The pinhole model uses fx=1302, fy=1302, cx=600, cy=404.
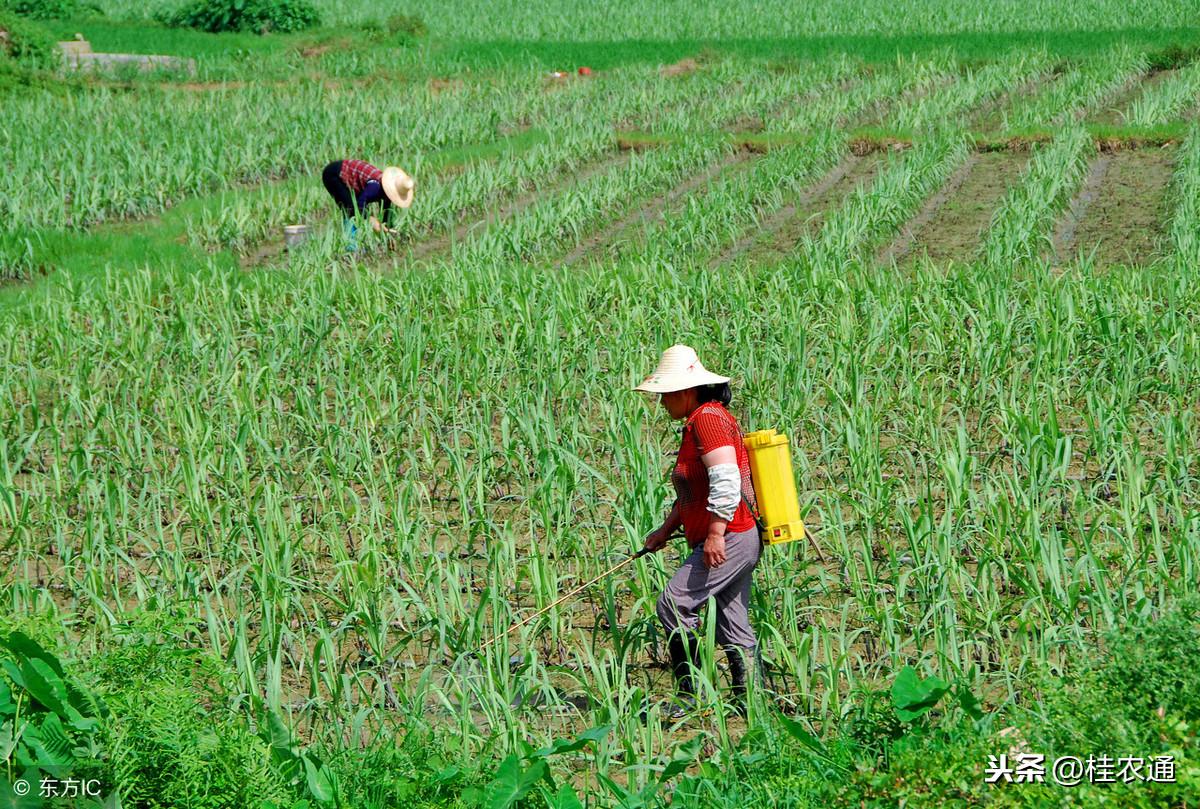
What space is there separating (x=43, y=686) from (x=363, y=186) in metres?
6.69

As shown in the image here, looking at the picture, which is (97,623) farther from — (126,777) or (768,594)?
(768,594)

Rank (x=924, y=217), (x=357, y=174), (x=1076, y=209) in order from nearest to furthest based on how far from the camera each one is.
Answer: (x=357, y=174) < (x=1076, y=209) < (x=924, y=217)

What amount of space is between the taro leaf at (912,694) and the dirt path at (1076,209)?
5536 mm

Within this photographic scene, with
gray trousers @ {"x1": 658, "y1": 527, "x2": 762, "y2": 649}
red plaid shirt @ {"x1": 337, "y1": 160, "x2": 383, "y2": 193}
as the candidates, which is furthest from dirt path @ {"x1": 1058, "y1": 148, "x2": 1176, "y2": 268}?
gray trousers @ {"x1": 658, "y1": 527, "x2": 762, "y2": 649}

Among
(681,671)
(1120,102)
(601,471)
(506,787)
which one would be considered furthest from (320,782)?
(1120,102)

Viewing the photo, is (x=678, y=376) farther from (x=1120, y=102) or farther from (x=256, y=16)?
(x=256, y=16)

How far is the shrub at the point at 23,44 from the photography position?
18300mm

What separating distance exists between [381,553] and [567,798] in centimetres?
157

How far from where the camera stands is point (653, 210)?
10.8 m

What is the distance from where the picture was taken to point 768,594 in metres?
3.97

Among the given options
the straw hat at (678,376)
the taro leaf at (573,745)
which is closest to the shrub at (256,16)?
the straw hat at (678,376)

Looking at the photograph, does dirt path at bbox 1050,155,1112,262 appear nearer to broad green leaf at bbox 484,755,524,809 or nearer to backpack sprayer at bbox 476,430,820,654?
backpack sprayer at bbox 476,430,820,654

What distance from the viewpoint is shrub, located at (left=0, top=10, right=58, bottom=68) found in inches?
720

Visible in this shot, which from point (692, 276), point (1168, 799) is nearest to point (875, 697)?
point (1168, 799)
